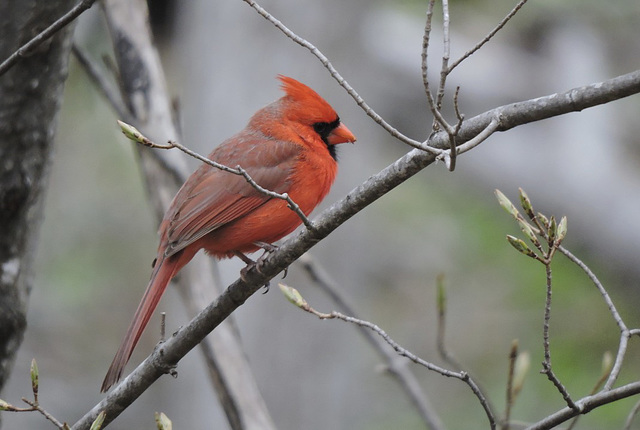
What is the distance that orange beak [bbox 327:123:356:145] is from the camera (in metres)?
3.58

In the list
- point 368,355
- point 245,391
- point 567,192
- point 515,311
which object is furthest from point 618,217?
point 368,355

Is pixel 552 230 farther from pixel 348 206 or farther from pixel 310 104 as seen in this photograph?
pixel 310 104

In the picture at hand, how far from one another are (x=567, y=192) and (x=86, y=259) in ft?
12.8

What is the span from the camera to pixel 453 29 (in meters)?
5.87

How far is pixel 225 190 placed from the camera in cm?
329

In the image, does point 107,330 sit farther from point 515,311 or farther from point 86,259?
point 515,311

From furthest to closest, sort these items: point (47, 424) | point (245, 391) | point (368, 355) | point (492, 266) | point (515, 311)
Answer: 1. point (368, 355)
2. point (492, 266)
3. point (515, 311)
4. point (47, 424)
5. point (245, 391)

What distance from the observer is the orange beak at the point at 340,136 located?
358cm

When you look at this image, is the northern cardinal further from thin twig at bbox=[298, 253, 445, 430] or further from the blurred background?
the blurred background

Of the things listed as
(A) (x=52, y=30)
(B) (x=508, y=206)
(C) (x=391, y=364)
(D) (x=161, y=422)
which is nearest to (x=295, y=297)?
(D) (x=161, y=422)

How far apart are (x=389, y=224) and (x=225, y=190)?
406 cm

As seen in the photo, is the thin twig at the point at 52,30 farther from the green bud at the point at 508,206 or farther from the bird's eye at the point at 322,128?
the bird's eye at the point at 322,128

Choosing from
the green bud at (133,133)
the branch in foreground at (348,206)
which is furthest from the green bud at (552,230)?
the green bud at (133,133)

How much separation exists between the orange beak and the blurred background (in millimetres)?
1832
